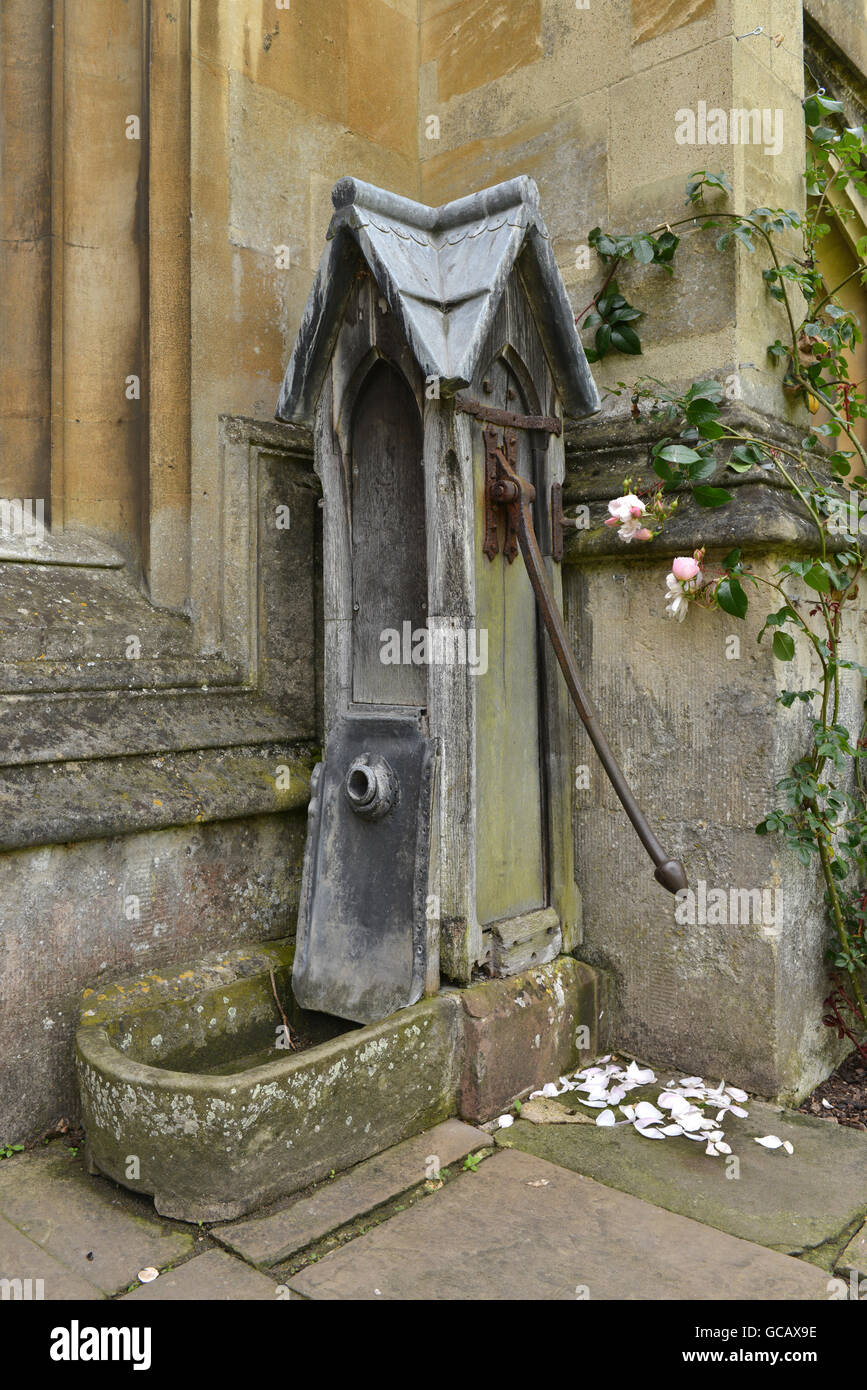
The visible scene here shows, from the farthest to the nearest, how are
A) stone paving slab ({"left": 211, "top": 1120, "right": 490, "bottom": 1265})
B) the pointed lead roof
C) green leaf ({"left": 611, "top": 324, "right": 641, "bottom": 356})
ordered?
green leaf ({"left": 611, "top": 324, "right": 641, "bottom": 356}), the pointed lead roof, stone paving slab ({"left": 211, "top": 1120, "right": 490, "bottom": 1265})

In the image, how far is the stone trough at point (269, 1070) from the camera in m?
1.82

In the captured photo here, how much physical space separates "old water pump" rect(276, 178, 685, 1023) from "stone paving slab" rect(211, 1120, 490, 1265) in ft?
1.13

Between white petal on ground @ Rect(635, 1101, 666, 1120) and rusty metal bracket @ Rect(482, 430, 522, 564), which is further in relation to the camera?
rusty metal bracket @ Rect(482, 430, 522, 564)

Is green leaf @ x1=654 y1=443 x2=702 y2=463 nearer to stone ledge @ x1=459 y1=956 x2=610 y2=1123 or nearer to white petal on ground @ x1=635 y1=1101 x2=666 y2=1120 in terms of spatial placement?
stone ledge @ x1=459 y1=956 x2=610 y2=1123

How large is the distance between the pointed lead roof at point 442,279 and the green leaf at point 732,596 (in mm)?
639

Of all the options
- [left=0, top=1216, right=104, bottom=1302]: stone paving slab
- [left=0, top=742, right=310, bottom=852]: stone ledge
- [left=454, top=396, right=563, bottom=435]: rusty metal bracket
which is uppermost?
[left=454, top=396, right=563, bottom=435]: rusty metal bracket

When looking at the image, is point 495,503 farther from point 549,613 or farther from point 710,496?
point 710,496

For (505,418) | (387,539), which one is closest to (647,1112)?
(387,539)

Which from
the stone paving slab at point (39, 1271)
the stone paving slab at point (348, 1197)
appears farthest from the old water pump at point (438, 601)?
the stone paving slab at point (39, 1271)

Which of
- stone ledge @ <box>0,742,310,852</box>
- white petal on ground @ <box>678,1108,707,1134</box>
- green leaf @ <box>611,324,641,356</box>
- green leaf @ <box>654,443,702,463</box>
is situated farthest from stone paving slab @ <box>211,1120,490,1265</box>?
green leaf @ <box>611,324,641,356</box>

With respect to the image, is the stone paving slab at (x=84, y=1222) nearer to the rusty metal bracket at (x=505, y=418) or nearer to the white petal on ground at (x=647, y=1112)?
the white petal on ground at (x=647, y=1112)

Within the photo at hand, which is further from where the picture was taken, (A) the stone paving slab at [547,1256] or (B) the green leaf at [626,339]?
(B) the green leaf at [626,339]

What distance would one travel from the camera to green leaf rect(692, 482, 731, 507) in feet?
7.97

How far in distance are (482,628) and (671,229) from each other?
50.1 inches
